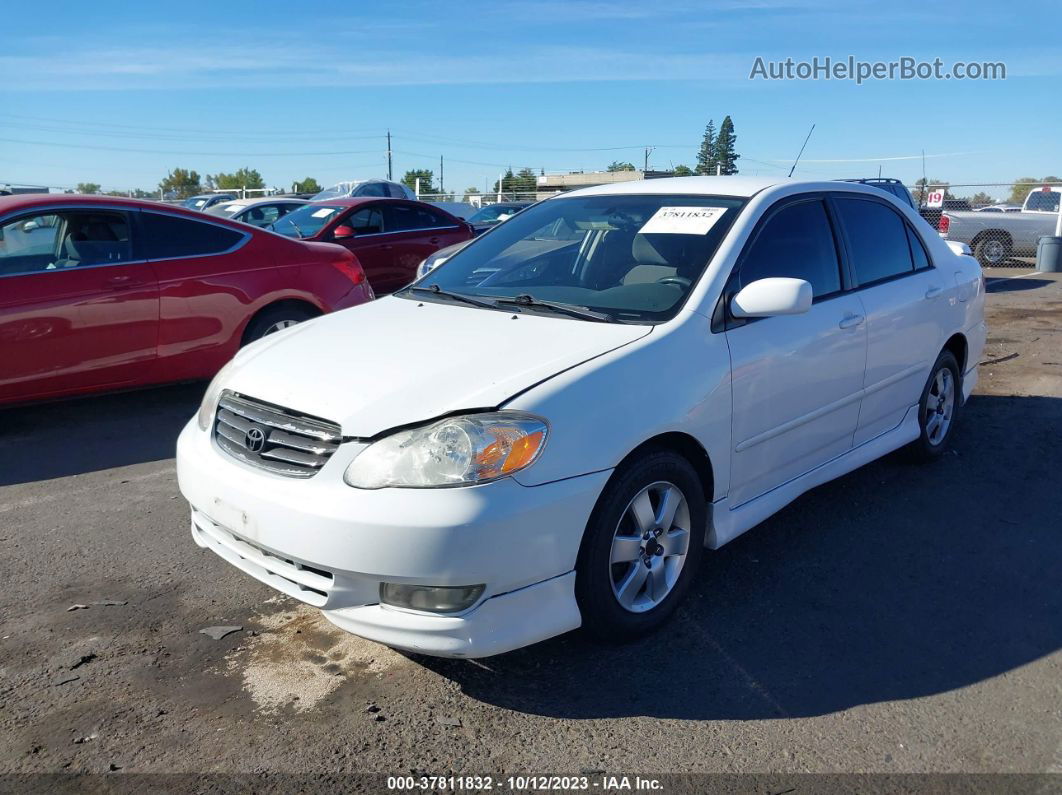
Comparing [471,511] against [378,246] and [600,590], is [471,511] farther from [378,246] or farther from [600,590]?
[378,246]

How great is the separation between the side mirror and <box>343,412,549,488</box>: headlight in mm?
1139

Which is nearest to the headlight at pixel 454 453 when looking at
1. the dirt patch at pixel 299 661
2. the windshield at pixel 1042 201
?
the dirt patch at pixel 299 661

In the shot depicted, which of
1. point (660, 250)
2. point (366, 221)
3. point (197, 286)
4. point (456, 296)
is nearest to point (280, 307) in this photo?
point (197, 286)

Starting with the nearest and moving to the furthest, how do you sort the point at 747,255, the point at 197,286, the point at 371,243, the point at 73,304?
the point at 747,255 < the point at 73,304 < the point at 197,286 < the point at 371,243

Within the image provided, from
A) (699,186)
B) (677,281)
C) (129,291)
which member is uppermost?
(699,186)

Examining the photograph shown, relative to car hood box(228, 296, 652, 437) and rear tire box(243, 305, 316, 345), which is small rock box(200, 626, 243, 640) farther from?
rear tire box(243, 305, 316, 345)

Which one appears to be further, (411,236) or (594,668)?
(411,236)

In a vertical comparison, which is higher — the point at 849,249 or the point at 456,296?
the point at 849,249

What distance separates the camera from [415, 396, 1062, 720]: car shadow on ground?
Result: 311cm

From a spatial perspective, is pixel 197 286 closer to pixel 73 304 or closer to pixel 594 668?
pixel 73 304

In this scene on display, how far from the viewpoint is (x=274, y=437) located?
3184 mm

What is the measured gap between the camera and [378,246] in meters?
11.5

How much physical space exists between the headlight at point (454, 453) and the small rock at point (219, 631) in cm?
103

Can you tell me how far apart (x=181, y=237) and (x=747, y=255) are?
4.39 metres
